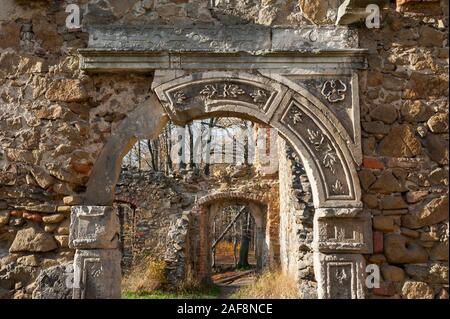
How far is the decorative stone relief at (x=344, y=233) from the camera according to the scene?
3605 mm

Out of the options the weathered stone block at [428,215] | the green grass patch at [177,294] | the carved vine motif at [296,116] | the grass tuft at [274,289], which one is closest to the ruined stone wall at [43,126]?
the carved vine motif at [296,116]

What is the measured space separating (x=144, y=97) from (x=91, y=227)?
1.18 meters

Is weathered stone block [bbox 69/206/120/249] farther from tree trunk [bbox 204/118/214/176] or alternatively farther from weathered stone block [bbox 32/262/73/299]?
tree trunk [bbox 204/118/214/176]

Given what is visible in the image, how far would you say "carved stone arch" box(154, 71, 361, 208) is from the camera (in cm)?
372

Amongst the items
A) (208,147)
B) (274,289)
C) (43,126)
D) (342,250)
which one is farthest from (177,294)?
(208,147)

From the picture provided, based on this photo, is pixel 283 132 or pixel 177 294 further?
pixel 177 294

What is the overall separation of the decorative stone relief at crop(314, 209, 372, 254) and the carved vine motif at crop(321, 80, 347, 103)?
3.18 ft

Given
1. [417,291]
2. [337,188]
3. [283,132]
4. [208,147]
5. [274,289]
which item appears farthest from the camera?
[208,147]

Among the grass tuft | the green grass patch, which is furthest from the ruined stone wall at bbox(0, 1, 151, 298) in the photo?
the green grass patch

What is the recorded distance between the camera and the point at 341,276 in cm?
Answer: 360

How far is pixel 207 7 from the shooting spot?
13.0 ft

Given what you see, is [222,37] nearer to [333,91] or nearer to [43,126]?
[333,91]
